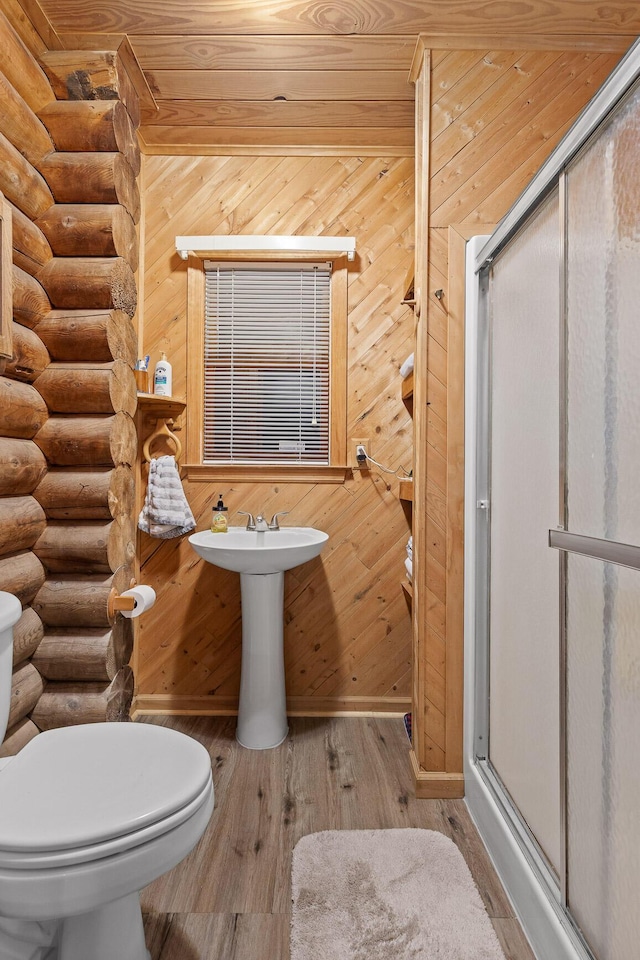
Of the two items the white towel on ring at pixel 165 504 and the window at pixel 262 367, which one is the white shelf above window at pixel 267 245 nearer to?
the window at pixel 262 367

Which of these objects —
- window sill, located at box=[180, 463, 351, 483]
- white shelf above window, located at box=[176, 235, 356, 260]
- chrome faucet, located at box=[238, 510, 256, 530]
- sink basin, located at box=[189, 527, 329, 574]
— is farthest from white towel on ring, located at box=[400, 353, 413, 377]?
chrome faucet, located at box=[238, 510, 256, 530]

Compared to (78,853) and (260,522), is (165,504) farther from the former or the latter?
(78,853)

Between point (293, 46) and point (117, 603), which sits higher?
point (293, 46)

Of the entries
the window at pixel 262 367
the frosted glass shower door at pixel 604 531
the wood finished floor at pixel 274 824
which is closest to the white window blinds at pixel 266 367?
the window at pixel 262 367

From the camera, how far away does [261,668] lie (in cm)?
221

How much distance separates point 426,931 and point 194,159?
3.00 meters

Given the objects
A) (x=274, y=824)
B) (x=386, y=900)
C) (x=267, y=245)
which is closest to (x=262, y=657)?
(x=274, y=824)

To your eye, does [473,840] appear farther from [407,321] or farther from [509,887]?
[407,321]

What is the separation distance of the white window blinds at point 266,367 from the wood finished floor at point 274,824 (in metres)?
1.25

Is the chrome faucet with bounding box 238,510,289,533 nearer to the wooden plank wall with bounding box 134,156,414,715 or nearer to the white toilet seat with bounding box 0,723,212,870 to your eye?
the wooden plank wall with bounding box 134,156,414,715

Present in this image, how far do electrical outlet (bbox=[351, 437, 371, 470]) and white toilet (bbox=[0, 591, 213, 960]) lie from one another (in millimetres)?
1501

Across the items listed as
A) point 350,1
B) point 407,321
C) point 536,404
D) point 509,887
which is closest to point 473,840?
point 509,887

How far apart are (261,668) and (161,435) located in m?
1.15

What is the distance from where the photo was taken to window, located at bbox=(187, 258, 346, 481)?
2508 millimetres
